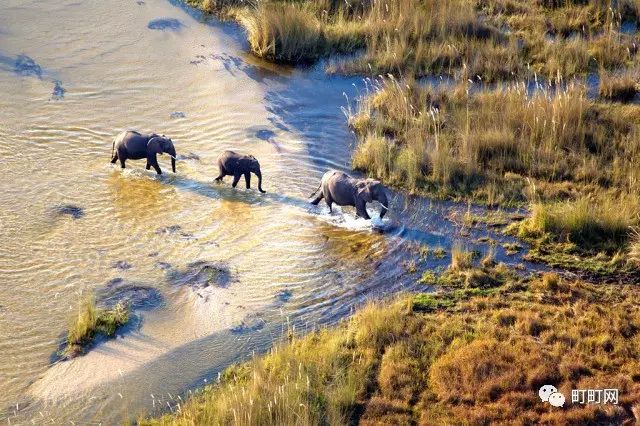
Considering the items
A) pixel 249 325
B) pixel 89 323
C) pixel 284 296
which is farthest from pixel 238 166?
pixel 89 323

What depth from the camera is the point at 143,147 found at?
41.2ft

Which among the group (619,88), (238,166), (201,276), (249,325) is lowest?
(249,325)

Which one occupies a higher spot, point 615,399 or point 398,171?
point 398,171

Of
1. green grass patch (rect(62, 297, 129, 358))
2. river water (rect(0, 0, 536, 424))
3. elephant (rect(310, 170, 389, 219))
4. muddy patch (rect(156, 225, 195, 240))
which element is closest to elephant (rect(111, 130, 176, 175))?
river water (rect(0, 0, 536, 424))

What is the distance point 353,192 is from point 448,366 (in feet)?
12.0

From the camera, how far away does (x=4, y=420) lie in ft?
25.7

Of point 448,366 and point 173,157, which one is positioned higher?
point 173,157

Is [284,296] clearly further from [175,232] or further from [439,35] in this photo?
[439,35]

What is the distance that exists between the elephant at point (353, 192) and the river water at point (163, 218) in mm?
302

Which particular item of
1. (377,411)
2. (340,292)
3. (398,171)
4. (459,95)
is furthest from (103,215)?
(459,95)

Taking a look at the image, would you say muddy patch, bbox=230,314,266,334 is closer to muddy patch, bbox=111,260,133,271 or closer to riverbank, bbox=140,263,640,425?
riverbank, bbox=140,263,640,425

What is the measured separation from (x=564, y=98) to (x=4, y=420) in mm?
10146

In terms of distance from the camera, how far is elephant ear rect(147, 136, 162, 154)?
1238 cm

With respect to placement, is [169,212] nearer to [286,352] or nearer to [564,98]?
[286,352]
